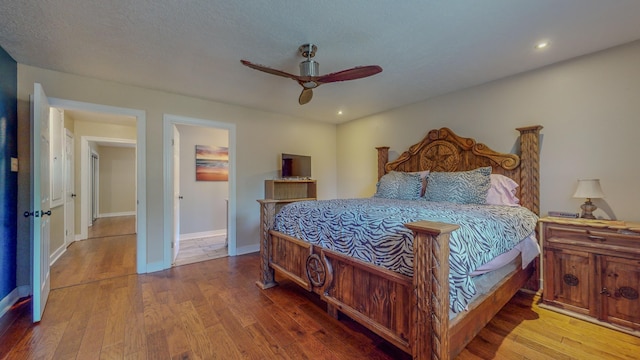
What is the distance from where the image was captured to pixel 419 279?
1.33 meters

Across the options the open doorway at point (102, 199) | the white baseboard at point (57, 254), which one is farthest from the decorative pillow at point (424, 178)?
the white baseboard at point (57, 254)

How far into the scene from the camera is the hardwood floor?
1698mm

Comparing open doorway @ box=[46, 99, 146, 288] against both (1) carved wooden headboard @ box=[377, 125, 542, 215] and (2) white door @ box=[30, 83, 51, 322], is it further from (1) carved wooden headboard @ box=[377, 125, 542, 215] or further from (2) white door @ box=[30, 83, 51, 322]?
(1) carved wooden headboard @ box=[377, 125, 542, 215]

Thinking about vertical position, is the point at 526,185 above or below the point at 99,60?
below

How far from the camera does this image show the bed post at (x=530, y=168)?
2.69 meters

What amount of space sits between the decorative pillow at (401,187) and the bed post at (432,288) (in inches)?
80.2

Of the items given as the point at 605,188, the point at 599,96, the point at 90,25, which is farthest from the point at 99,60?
the point at 605,188

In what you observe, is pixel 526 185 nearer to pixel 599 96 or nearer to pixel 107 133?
pixel 599 96

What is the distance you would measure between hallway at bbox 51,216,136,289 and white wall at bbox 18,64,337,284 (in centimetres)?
47

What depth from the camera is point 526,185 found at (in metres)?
2.75

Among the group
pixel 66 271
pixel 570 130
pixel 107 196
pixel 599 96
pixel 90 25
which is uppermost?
pixel 90 25

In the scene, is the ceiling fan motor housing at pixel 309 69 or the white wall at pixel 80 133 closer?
the ceiling fan motor housing at pixel 309 69

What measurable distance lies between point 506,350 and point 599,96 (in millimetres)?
2550

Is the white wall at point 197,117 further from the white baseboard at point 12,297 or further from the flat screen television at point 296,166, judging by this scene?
the flat screen television at point 296,166
